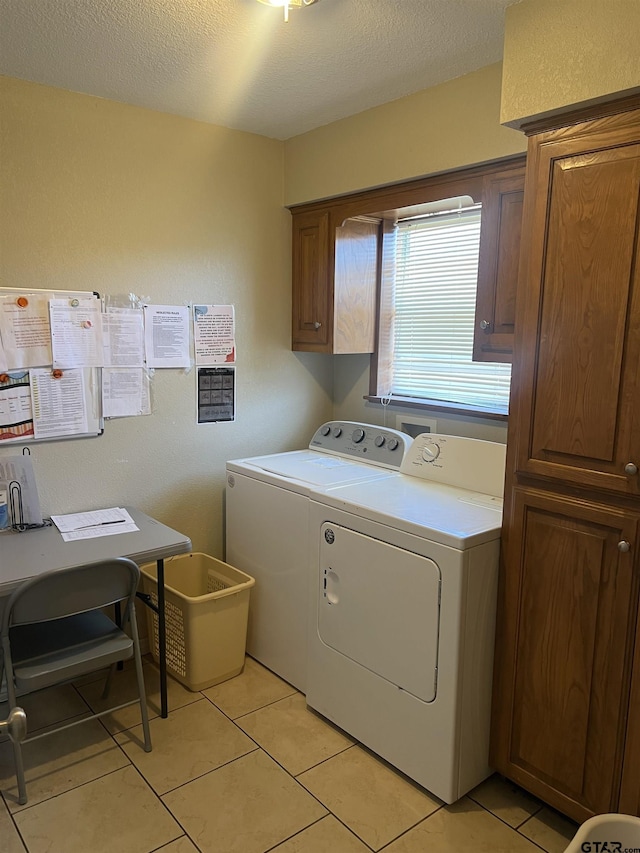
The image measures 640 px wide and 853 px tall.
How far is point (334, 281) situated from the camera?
2959mm

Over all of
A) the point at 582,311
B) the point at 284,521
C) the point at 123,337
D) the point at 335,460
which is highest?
the point at 582,311

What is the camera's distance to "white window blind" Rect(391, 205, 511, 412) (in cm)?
274

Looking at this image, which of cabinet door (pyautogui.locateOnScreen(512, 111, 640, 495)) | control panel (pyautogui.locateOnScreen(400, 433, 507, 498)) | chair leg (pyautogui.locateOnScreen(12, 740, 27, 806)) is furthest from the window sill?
chair leg (pyautogui.locateOnScreen(12, 740, 27, 806))

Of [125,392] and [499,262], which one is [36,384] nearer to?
[125,392]

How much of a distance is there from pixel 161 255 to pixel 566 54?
1.76m

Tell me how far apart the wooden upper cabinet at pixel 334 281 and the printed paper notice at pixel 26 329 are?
3.98 ft

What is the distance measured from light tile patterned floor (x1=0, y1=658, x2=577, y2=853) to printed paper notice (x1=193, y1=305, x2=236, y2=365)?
1.56 metres

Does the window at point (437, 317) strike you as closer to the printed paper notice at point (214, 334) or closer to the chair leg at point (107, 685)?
the printed paper notice at point (214, 334)

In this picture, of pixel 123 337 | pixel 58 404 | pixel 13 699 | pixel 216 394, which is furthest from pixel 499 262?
pixel 13 699

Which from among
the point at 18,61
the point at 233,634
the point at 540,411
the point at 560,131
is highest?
the point at 18,61

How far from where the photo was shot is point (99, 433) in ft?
8.72

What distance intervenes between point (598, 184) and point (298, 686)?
2.18m

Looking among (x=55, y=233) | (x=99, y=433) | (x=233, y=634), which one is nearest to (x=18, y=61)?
(x=55, y=233)

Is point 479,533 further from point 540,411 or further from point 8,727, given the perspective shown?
point 8,727
